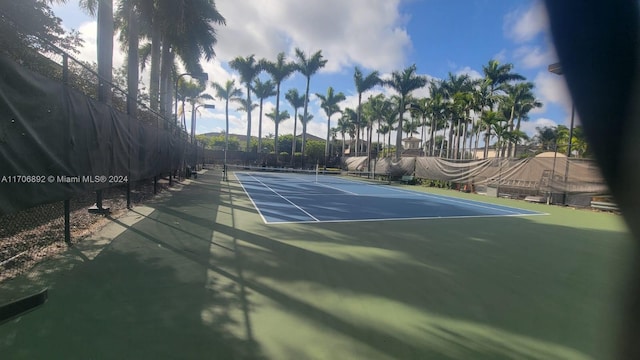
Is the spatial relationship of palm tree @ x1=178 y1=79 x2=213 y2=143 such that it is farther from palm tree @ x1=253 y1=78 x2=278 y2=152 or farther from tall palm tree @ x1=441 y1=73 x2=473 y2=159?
tall palm tree @ x1=441 y1=73 x2=473 y2=159

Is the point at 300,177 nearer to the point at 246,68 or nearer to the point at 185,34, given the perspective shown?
the point at 185,34

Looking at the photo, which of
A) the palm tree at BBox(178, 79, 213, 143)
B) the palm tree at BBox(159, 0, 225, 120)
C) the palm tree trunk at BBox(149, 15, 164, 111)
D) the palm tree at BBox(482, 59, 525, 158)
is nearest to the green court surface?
the palm tree trunk at BBox(149, 15, 164, 111)

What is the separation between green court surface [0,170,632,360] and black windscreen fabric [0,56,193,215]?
3.07 feet

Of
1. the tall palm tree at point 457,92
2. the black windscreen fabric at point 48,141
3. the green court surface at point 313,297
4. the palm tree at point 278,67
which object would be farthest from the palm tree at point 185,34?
the tall palm tree at point 457,92

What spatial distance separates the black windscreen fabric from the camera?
3.17 m

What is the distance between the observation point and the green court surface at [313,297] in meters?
2.56

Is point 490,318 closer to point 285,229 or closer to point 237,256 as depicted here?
point 237,256

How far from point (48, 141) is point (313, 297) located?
357 centimetres

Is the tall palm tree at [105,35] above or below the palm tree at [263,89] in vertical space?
below

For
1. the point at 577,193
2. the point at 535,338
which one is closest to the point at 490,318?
the point at 535,338

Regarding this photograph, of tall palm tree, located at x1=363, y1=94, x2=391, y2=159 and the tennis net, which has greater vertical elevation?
tall palm tree, located at x1=363, y1=94, x2=391, y2=159

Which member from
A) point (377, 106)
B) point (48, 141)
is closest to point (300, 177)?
point (48, 141)

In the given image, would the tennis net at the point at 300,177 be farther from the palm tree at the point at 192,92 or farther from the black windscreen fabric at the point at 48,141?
the black windscreen fabric at the point at 48,141

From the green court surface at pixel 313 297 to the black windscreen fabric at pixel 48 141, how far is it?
0.94 meters
